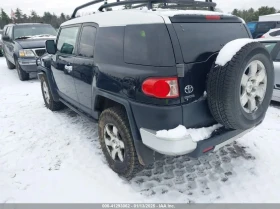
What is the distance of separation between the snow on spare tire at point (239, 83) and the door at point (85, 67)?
4.92 feet

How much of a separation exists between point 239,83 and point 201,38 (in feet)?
1.97

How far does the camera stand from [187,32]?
7.34ft

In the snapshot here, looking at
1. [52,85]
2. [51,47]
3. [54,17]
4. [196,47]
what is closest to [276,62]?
[196,47]

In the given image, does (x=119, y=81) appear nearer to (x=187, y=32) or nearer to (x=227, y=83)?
(x=187, y=32)

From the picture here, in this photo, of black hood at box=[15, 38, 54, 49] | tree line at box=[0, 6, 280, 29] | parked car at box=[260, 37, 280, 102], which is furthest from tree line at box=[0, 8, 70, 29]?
parked car at box=[260, 37, 280, 102]

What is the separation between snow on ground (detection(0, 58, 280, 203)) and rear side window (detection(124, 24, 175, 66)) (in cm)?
143

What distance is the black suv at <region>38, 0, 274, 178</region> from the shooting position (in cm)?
211

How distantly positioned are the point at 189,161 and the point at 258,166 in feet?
2.82

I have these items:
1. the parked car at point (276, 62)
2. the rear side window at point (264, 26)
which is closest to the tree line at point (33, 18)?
the rear side window at point (264, 26)

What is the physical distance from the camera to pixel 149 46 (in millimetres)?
2182

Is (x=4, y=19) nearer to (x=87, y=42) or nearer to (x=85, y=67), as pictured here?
(x=87, y=42)

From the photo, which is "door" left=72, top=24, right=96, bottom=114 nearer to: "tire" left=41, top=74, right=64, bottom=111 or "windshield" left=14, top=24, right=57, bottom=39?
"tire" left=41, top=74, right=64, bottom=111

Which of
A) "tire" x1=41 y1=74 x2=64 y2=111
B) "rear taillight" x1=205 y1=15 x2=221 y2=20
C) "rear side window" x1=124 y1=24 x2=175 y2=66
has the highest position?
"rear taillight" x1=205 y1=15 x2=221 y2=20

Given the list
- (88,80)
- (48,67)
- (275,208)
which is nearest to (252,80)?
(275,208)
